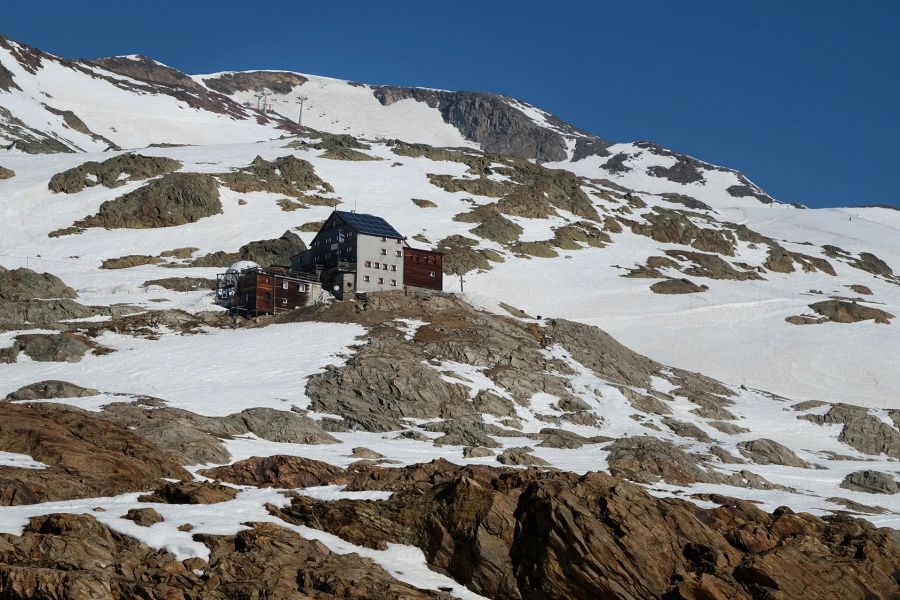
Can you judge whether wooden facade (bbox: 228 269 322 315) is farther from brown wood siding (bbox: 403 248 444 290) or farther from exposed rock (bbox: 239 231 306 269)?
exposed rock (bbox: 239 231 306 269)

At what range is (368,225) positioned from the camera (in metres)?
103

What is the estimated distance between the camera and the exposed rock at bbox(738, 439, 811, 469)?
67875 mm

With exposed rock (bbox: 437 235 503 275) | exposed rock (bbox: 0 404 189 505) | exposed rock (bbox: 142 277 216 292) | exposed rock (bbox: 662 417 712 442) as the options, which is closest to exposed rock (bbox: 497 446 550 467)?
exposed rock (bbox: 0 404 189 505)

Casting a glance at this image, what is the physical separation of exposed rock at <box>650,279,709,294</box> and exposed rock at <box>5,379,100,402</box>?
86.0 meters

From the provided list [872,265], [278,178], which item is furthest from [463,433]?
[872,265]

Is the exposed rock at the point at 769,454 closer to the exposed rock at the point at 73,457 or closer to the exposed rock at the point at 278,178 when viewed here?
the exposed rock at the point at 73,457

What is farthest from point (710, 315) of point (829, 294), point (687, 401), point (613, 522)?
point (613, 522)

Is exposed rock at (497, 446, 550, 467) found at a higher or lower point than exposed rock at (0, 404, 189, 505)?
lower

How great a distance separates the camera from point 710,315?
11950 centimetres

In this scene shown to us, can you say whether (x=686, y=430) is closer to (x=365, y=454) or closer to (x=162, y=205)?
(x=365, y=454)

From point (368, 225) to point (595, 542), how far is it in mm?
74841

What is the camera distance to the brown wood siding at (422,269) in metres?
105

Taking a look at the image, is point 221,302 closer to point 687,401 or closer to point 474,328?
point 474,328

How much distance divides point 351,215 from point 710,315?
48.4 m
